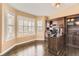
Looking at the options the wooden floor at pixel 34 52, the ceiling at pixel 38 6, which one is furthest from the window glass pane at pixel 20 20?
the wooden floor at pixel 34 52

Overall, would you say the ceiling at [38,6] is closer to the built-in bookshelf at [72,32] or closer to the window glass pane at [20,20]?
the window glass pane at [20,20]

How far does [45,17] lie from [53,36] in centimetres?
442

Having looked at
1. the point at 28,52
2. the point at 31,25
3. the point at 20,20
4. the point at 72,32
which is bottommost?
the point at 28,52

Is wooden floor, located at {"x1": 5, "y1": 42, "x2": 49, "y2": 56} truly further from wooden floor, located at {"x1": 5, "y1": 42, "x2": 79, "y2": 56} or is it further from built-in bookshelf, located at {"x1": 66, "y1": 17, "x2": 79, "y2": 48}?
built-in bookshelf, located at {"x1": 66, "y1": 17, "x2": 79, "y2": 48}

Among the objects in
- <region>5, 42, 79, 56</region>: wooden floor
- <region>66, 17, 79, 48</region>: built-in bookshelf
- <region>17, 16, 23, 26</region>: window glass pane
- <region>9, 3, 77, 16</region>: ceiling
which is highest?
<region>9, 3, 77, 16</region>: ceiling

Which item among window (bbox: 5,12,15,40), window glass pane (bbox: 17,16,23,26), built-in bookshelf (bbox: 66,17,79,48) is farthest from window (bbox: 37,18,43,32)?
window (bbox: 5,12,15,40)

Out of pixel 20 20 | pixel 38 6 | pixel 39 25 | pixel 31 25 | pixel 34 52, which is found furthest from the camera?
pixel 39 25

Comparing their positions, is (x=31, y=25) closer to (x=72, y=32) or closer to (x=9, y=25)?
(x=9, y=25)

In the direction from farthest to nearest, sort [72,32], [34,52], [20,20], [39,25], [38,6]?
[39,25], [20,20], [72,32], [38,6], [34,52]

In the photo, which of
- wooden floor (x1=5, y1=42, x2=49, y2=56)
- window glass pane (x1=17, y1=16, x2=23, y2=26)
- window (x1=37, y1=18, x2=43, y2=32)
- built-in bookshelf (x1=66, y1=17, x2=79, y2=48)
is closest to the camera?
wooden floor (x1=5, y1=42, x2=49, y2=56)

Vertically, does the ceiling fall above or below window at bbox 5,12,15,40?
above

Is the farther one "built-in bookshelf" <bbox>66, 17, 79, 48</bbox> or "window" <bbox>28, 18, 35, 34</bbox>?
→ "window" <bbox>28, 18, 35, 34</bbox>

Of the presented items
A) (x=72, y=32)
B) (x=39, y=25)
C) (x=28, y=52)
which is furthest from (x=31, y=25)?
(x=28, y=52)

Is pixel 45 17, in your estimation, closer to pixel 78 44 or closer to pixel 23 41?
pixel 23 41
